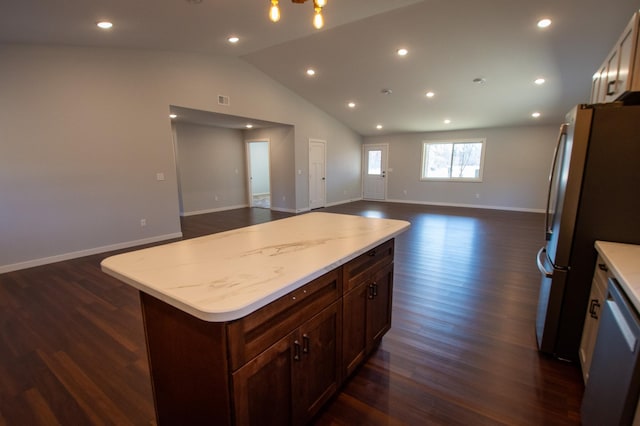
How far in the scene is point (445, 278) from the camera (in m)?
3.45

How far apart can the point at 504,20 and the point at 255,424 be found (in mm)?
5004

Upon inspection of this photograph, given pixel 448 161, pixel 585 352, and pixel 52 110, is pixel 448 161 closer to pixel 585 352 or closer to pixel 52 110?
pixel 585 352

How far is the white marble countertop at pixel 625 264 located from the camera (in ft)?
3.78

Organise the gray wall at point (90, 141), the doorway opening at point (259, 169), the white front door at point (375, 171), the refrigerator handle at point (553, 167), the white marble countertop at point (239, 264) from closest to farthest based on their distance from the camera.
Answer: the white marble countertop at point (239, 264) → the refrigerator handle at point (553, 167) → the gray wall at point (90, 141) → the white front door at point (375, 171) → the doorway opening at point (259, 169)

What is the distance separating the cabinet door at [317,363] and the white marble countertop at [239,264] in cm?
27

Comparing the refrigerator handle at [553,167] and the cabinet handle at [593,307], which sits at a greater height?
the refrigerator handle at [553,167]

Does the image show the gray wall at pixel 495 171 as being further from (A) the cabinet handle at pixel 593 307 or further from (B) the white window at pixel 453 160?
(A) the cabinet handle at pixel 593 307

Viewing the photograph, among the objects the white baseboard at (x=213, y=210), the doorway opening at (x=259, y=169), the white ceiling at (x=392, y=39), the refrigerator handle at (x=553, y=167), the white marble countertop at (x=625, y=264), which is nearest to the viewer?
the white marble countertop at (x=625, y=264)

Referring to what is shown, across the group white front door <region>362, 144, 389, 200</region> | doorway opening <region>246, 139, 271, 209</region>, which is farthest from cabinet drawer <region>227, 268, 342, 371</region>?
doorway opening <region>246, 139, 271, 209</region>

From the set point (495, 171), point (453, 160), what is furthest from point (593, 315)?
point (453, 160)

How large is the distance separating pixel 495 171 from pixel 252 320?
358 inches

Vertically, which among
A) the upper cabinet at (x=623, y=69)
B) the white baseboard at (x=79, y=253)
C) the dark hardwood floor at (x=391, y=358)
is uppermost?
the upper cabinet at (x=623, y=69)

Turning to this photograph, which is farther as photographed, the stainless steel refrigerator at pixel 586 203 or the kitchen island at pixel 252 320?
the stainless steel refrigerator at pixel 586 203

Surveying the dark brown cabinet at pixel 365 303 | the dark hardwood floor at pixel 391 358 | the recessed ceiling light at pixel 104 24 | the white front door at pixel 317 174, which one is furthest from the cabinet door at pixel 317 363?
the white front door at pixel 317 174
